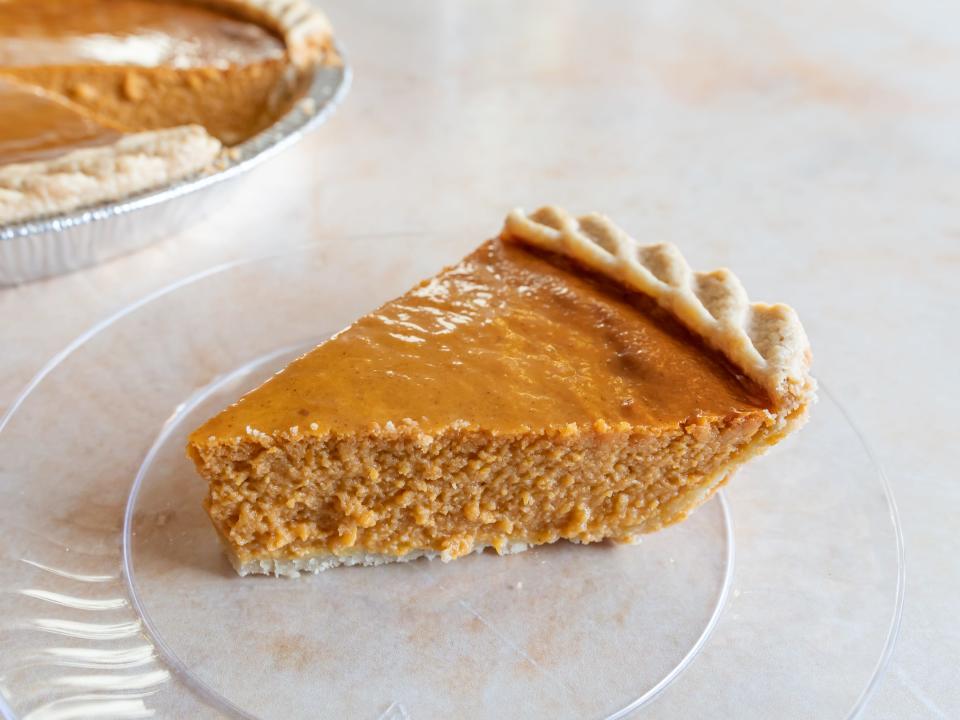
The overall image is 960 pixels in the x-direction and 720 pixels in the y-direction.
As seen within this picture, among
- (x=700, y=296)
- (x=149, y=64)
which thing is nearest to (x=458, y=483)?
(x=700, y=296)

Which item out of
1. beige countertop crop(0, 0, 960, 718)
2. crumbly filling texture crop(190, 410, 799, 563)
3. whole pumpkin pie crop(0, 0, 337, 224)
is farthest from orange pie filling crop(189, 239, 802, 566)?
whole pumpkin pie crop(0, 0, 337, 224)

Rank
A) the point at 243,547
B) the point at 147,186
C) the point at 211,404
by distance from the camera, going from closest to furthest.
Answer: the point at 243,547, the point at 211,404, the point at 147,186

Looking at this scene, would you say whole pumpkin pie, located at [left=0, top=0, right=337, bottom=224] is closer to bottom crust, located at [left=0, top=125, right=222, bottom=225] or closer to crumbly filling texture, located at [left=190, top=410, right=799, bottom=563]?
bottom crust, located at [left=0, top=125, right=222, bottom=225]

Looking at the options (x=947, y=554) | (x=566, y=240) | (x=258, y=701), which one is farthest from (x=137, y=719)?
(x=947, y=554)

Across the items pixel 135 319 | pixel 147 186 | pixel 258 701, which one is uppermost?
pixel 147 186

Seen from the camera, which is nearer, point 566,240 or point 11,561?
point 11,561

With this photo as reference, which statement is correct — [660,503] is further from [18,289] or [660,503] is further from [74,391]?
[18,289]

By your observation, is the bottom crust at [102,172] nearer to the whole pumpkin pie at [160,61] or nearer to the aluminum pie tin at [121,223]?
the aluminum pie tin at [121,223]

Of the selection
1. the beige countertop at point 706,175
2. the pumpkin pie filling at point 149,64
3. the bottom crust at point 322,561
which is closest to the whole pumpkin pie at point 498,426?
the bottom crust at point 322,561

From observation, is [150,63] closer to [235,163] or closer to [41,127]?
[41,127]
